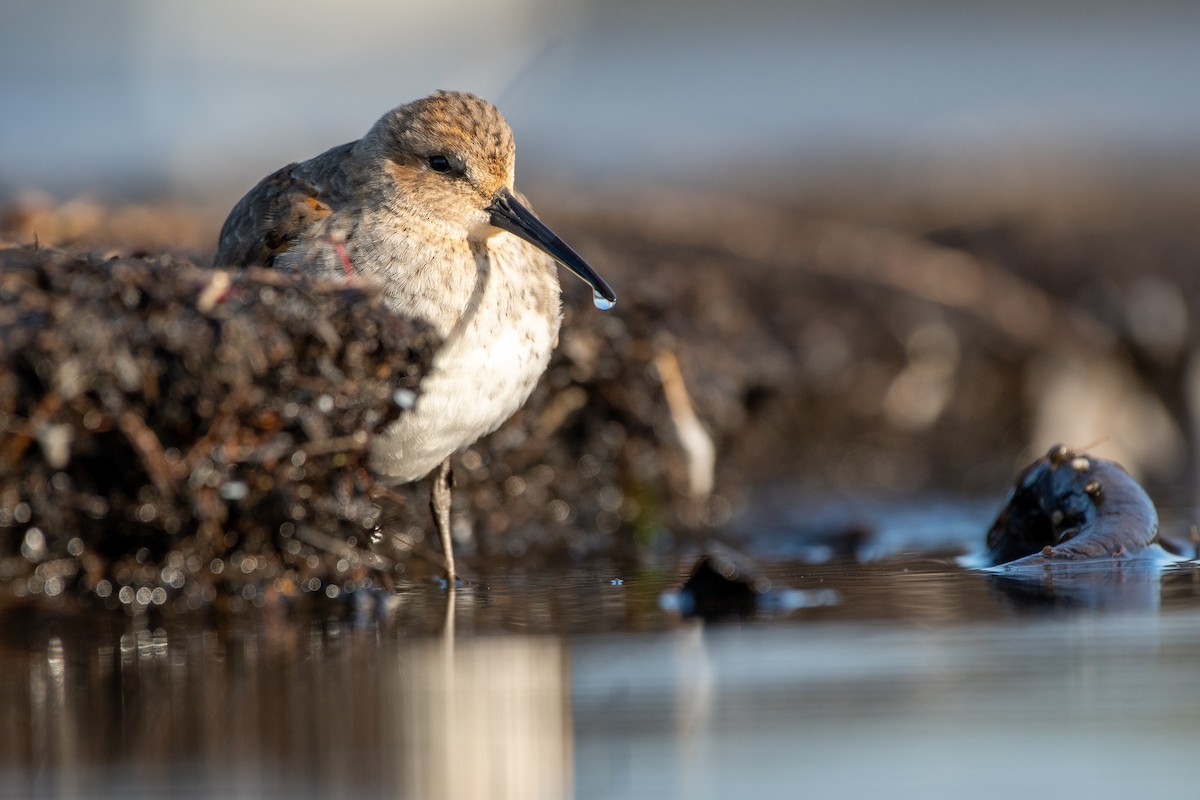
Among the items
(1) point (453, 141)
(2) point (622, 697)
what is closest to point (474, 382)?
(1) point (453, 141)

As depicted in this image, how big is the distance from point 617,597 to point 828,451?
4.30 m

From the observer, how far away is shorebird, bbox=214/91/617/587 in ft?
16.7

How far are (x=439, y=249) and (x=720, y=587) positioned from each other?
4.84ft

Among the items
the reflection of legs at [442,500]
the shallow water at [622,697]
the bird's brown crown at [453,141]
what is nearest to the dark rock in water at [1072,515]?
the shallow water at [622,697]

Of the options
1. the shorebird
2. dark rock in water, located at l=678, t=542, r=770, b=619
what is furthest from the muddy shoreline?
dark rock in water, located at l=678, t=542, r=770, b=619

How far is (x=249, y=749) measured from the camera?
10.0 feet

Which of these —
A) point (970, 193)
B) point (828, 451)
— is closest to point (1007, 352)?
point (828, 451)

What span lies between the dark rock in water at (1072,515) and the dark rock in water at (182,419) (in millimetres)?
2086

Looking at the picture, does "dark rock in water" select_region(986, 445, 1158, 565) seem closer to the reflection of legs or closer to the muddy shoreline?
the muddy shoreline

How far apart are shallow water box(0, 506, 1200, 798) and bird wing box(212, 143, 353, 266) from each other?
1.24 metres

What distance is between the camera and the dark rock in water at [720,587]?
14.9ft

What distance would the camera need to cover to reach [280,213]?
17.4 ft

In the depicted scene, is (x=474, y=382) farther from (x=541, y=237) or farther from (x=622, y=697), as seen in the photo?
(x=622, y=697)

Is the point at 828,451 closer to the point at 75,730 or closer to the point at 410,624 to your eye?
the point at 410,624
